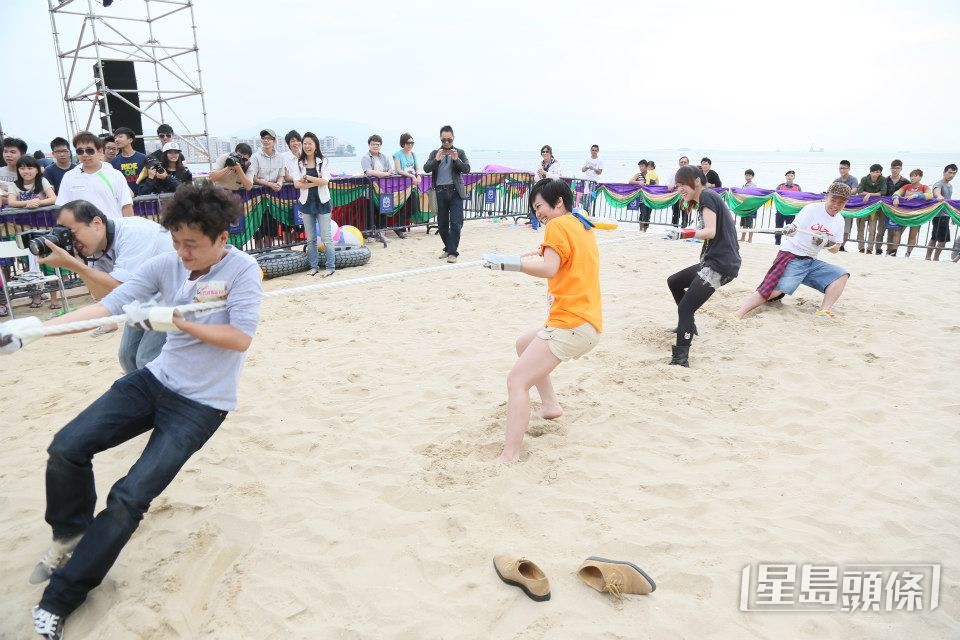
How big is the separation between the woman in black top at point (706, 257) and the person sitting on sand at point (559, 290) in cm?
202

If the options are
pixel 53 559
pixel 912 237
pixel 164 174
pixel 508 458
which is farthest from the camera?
pixel 912 237

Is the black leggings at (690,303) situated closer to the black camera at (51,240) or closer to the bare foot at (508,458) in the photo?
the bare foot at (508,458)

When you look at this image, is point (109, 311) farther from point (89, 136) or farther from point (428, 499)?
point (89, 136)

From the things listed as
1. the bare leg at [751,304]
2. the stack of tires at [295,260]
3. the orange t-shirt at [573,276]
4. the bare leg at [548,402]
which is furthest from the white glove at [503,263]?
the stack of tires at [295,260]

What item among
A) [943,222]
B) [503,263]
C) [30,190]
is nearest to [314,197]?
[30,190]

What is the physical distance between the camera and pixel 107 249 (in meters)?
3.43

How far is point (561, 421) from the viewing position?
412 centimetres

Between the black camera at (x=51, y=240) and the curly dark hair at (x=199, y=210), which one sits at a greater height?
the curly dark hair at (x=199, y=210)

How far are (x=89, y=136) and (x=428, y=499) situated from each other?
4991mm

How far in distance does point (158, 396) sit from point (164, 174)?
627 cm

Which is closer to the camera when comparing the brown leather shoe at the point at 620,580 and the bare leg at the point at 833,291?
the brown leather shoe at the point at 620,580

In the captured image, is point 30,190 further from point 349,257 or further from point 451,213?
point 451,213

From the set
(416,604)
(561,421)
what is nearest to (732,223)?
(561,421)

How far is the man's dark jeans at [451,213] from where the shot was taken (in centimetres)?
910
